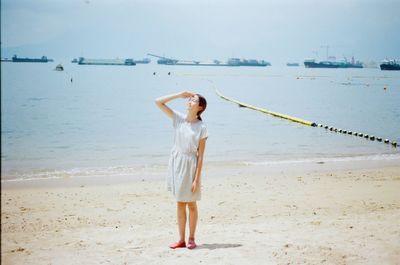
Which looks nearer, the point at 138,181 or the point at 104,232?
the point at 104,232

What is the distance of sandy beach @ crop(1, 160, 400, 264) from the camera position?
5.29 metres

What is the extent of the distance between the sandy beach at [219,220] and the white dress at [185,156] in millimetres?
720

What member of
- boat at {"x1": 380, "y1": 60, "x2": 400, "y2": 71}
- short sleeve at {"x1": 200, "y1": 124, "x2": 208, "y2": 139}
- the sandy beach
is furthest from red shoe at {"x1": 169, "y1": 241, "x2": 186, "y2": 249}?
boat at {"x1": 380, "y1": 60, "x2": 400, "y2": 71}

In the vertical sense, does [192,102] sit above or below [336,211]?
above

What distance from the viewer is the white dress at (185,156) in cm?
519

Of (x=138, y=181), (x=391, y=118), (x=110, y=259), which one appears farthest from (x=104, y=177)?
(x=391, y=118)

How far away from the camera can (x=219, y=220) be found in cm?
745

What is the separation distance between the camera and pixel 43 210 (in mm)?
8297

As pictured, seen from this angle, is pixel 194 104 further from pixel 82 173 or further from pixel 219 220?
pixel 82 173

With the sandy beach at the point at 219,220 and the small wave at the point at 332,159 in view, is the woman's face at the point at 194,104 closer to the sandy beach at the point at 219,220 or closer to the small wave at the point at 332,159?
the sandy beach at the point at 219,220

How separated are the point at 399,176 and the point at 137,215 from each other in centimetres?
742

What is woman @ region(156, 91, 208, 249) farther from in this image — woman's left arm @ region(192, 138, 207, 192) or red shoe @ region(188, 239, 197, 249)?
red shoe @ region(188, 239, 197, 249)

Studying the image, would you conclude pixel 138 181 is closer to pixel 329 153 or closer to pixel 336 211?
pixel 336 211

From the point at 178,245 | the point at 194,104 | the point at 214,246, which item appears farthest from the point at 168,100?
the point at 214,246
